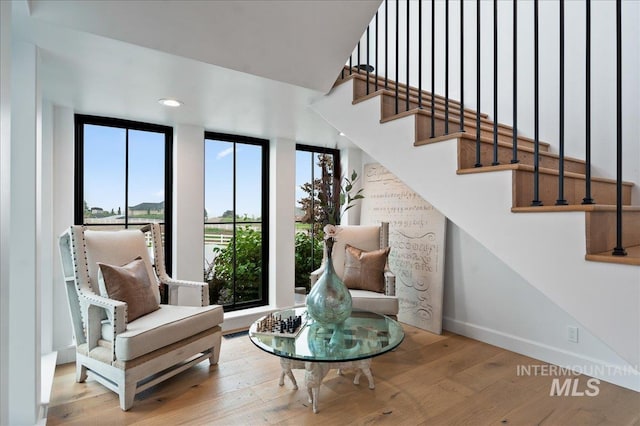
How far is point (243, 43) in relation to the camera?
1.95 meters

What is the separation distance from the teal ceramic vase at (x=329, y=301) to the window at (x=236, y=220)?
69.8 inches

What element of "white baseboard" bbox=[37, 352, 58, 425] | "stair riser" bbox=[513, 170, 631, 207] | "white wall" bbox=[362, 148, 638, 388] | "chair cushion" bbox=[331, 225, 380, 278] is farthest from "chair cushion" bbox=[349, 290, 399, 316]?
"white baseboard" bbox=[37, 352, 58, 425]

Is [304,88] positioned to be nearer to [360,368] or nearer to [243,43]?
[243,43]

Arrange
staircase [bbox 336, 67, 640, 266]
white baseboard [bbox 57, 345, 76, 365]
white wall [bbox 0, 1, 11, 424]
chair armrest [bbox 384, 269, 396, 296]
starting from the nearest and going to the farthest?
white wall [bbox 0, 1, 11, 424], staircase [bbox 336, 67, 640, 266], white baseboard [bbox 57, 345, 76, 365], chair armrest [bbox 384, 269, 396, 296]

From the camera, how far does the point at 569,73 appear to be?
2670 mm

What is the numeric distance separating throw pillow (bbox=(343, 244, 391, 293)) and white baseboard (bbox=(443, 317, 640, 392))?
878 mm

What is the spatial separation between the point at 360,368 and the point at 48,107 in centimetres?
300

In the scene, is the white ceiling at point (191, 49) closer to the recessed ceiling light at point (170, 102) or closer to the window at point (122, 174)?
the recessed ceiling light at point (170, 102)

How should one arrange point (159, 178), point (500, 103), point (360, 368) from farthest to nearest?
point (159, 178) < point (500, 103) < point (360, 368)

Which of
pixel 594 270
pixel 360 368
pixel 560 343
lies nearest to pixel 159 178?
pixel 360 368

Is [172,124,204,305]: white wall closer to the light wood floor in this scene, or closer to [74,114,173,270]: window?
[74,114,173,270]: window

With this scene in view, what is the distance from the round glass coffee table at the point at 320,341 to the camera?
191 cm

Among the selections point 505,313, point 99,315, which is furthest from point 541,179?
point 99,315

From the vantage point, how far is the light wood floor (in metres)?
2.06
